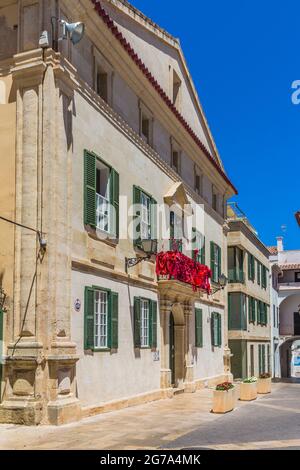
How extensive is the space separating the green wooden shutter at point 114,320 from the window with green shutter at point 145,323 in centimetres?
144

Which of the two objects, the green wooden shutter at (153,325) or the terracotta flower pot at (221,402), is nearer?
the terracotta flower pot at (221,402)

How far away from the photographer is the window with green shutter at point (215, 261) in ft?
91.2

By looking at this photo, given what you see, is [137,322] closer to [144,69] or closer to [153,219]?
[153,219]

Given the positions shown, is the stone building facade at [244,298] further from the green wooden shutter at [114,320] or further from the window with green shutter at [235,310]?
the green wooden shutter at [114,320]

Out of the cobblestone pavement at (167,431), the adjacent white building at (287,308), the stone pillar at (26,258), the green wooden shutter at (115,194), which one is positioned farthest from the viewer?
the adjacent white building at (287,308)

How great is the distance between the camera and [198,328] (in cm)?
2511

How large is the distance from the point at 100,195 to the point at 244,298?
22.6m

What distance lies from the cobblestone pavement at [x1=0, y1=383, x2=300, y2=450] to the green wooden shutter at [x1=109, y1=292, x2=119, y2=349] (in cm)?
169

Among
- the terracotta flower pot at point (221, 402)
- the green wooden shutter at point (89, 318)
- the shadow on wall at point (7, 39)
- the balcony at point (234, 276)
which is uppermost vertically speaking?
the shadow on wall at point (7, 39)

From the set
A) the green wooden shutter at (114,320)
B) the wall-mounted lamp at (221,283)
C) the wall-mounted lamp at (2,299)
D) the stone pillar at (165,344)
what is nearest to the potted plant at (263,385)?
the stone pillar at (165,344)

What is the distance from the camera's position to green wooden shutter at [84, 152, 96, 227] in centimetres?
1533

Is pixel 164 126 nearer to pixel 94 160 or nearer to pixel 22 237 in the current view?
pixel 94 160

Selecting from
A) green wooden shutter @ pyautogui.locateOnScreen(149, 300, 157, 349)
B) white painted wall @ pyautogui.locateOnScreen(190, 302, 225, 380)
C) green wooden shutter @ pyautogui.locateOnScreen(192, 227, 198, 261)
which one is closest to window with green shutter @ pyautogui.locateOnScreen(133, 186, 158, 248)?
green wooden shutter @ pyautogui.locateOnScreen(149, 300, 157, 349)
